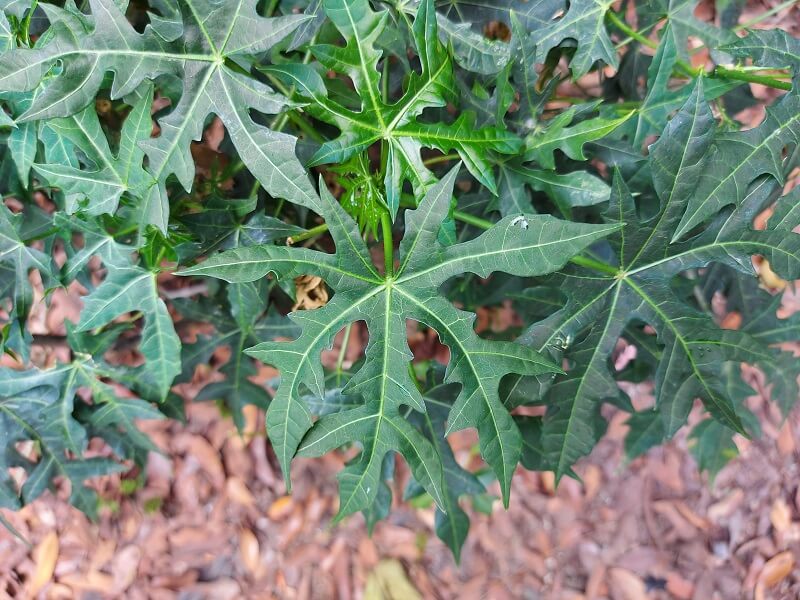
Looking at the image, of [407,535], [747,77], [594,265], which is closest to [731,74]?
[747,77]

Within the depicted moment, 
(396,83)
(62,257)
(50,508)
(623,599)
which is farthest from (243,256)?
(623,599)

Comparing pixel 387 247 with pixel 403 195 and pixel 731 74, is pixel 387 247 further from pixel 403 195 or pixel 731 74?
pixel 731 74

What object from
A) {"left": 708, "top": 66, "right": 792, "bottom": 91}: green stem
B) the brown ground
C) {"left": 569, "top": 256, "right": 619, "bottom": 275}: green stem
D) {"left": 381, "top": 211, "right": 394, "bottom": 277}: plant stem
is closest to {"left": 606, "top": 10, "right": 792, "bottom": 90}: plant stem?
{"left": 708, "top": 66, "right": 792, "bottom": 91}: green stem

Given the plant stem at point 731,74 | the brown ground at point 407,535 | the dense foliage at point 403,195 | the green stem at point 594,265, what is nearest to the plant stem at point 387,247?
the dense foliage at point 403,195

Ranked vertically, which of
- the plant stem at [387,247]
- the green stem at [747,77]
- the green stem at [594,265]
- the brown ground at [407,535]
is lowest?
the brown ground at [407,535]

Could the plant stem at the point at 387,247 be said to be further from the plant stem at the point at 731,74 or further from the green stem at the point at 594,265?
the plant stem at the point at 731,74

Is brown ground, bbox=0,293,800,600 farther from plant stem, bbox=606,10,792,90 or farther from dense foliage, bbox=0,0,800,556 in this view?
plant stem, bbox=606,10,792,90

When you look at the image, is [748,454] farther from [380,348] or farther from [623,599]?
[380,348]

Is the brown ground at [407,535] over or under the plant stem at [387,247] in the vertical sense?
under
